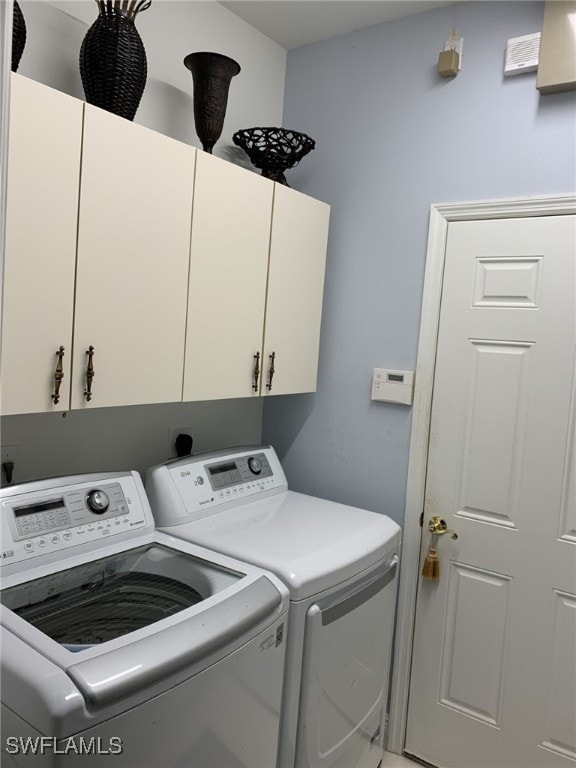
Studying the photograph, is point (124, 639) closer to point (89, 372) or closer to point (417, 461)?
point (89, 372)

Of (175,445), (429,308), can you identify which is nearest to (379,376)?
(429,308)

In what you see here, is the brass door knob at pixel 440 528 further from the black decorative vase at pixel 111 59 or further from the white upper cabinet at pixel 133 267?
the black decorative vase at pixel 111 59

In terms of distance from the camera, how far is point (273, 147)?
212 centimetres

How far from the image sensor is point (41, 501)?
1.46 m

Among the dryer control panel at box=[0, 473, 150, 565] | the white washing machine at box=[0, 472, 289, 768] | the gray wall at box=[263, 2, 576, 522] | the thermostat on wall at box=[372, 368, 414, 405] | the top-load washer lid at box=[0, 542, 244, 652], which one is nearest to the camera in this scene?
A: the white washing machine at box=[0, 472, 289, 768]

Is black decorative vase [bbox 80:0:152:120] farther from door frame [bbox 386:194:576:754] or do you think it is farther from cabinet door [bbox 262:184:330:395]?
door frame [bbox 386:194:576:754]

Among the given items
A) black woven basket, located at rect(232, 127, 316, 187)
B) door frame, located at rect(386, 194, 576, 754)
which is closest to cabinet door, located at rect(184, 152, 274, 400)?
black woven basket, located at rect(232, 127, 316, 187)

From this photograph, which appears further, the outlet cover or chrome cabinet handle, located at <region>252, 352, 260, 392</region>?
the outlet cover

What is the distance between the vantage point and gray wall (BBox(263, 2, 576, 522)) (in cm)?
197

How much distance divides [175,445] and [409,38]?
1799mm

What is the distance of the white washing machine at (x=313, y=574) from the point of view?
1.56 metres

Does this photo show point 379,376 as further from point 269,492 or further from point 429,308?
point 269,492

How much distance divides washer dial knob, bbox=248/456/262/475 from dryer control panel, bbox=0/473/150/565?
1.76ft

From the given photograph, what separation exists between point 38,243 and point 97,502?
0.70 m
